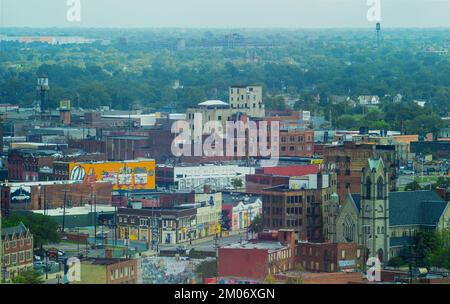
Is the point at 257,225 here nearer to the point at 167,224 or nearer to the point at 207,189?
the point at 167,224

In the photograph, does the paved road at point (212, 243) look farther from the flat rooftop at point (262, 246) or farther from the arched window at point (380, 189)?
the flat rooftop at point (262, 246)

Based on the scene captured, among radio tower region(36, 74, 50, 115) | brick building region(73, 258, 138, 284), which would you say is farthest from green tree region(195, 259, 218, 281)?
radio tower region(36, 74, 50, 115)

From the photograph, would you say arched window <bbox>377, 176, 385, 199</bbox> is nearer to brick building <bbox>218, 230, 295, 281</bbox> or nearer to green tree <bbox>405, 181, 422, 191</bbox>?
brick building <bbox>218, 230, 295, 281</bbox>

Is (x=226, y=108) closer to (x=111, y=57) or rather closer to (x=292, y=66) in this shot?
(x=292, y=66)

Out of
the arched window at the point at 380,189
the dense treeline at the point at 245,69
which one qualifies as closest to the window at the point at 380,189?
the arched window at the point at 380,189
